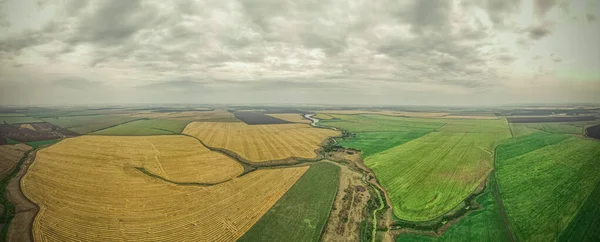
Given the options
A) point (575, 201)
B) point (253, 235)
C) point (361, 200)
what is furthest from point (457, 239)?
point (253, 235)

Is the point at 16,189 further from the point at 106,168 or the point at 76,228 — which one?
the point at 76,228

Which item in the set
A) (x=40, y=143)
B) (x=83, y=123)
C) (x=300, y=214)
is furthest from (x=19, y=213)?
(x=83, y=123)

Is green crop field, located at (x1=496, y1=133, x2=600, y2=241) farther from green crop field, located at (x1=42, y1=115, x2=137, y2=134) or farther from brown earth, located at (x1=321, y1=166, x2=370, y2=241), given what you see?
green crop field, located at (x1=42, y1=115, x2=137, y2=134)

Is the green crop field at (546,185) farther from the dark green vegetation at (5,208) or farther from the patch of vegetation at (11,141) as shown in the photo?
the patch of vegetation at (11,141)

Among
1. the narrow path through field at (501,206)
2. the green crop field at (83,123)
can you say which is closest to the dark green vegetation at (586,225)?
the narrow path through field at (501,206)

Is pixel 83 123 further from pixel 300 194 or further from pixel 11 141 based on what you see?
pixel 300 194

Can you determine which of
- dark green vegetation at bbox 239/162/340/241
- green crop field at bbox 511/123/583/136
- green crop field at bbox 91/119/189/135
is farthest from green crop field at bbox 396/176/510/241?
green crop field at bbox 91/119/189/135
